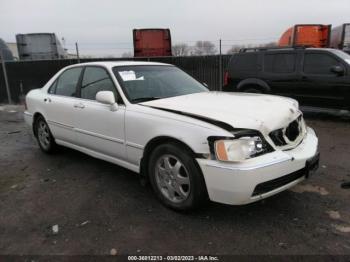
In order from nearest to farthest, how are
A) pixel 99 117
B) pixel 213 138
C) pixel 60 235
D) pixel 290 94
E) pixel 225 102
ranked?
pixel 213 138, pixel 60 235, pixel 225 102, pixel 99 117, pixel 290 94

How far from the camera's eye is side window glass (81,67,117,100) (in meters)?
4.04

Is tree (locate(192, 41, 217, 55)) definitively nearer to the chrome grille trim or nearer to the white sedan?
the white sedan

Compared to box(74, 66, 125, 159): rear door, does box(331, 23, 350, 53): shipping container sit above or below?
above

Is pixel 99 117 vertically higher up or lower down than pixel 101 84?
lower down

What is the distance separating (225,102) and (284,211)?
1281 mm

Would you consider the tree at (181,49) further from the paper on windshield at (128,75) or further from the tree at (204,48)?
the paper on windshield at (128,75)

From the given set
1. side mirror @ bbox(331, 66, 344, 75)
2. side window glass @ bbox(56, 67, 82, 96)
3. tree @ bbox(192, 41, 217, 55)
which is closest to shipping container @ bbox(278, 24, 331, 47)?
tree @ bbox(192, 41, 217, 55)

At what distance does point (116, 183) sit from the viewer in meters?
4.14

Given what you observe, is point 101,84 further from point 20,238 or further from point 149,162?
point 20,238

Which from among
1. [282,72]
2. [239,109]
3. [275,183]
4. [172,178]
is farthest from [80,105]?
[282,72]

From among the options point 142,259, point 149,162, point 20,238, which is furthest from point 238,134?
point 20,238

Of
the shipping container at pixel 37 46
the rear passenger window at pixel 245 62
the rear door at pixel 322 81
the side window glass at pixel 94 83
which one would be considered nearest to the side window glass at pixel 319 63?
the rear door at pixel 322 81

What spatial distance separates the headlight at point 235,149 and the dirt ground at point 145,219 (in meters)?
0.72

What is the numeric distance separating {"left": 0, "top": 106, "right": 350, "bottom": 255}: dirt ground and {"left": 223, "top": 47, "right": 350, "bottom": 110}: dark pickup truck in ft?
9.84
